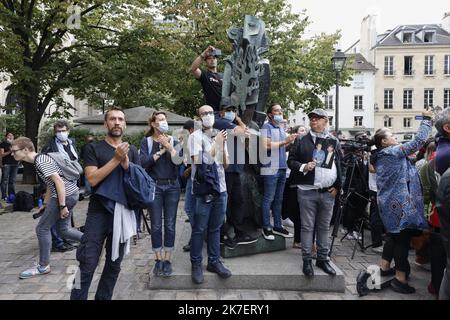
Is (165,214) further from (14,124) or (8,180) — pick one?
(14,124)

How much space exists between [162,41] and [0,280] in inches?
458

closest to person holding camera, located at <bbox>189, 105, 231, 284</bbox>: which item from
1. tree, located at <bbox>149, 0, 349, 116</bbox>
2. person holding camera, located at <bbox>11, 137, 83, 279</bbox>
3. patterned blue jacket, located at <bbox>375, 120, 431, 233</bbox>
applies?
person holding camera, located at <bbox>11, 137, 83, 279</bbox>

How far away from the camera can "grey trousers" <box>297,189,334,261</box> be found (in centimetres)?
450

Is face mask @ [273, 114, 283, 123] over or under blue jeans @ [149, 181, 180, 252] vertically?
over

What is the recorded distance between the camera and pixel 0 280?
4.87 meters

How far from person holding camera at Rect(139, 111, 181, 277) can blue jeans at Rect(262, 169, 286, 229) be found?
1.53m

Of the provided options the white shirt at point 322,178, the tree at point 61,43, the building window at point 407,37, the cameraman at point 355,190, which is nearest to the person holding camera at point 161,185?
the white shirt at point 322,178

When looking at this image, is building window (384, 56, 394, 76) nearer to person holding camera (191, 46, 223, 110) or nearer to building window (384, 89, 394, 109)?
building window (384, 89, 394, 109)

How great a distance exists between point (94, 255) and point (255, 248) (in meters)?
2.43

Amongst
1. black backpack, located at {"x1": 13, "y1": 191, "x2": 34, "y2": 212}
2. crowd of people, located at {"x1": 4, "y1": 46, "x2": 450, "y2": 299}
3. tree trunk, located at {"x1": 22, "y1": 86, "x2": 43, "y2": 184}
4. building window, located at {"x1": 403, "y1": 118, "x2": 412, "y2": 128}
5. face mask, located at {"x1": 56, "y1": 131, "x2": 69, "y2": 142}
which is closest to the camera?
crowd of people, located at {"x1": 4, "y1": 46, "x2": 450, "y2": 299}

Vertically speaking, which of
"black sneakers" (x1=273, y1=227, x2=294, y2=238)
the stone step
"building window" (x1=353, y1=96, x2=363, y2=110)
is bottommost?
the stone step

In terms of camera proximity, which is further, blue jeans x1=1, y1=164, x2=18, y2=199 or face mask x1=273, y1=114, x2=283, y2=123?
blue jeans x1=1, y1=164, x2=18, y2=199

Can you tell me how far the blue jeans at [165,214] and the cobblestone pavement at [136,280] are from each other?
1.78ft
